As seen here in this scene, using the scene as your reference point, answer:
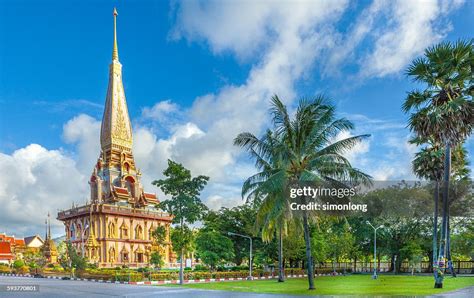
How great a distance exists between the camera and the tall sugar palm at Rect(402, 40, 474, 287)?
23.2 meters

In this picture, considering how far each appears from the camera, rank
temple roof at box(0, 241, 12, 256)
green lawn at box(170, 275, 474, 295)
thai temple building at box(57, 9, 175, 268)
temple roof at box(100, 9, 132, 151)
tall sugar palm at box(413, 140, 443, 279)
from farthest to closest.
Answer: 1. temple roof at box(0, 241, 12, 256)
2. temple roof at box(100, 9, 132, 151)
3. thai temple building at box(57, 9, 175, 268)
4. tall sugar palm at box(413, 140, 443, 279)
5. green lawn at box(170, 275, 474, 295)

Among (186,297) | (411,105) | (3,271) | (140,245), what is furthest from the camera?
(140,245)

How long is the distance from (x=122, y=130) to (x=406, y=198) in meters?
47.0

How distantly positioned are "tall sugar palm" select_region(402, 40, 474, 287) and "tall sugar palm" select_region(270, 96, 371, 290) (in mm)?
4308

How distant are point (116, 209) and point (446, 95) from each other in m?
53.1

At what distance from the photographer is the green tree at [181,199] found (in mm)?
33844

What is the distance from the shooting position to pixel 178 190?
113 ft

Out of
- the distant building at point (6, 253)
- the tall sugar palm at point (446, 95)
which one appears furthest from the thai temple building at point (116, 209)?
the tall sugar palm at point (446, 95)

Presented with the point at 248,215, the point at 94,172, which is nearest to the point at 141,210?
the point at 94,172

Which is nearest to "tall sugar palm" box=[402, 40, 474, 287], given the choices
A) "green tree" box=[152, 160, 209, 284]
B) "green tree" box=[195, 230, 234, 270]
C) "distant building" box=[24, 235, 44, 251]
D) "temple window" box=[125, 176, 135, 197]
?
"green tree" box=[152, 160, 209, 284]

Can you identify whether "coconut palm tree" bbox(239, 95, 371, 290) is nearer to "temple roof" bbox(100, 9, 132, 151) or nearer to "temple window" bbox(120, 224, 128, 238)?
"temple window" bbox(120, 224, 128, 238)

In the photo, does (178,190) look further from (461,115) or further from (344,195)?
(461,115)

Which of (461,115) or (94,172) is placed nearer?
(461,115)

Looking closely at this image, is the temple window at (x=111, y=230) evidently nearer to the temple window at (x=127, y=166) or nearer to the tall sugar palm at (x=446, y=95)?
the temple window at (x=127, y=166)
